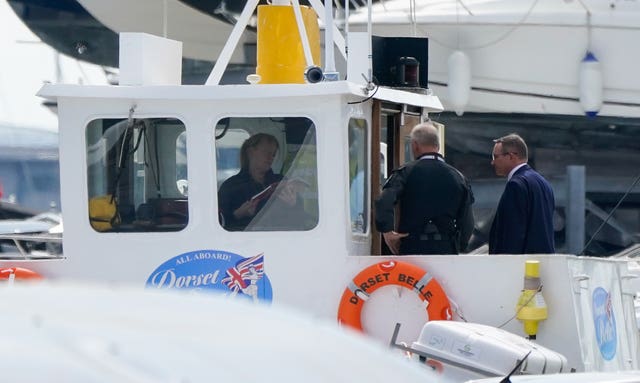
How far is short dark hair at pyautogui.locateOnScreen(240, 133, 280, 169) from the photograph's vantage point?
6.45 metres

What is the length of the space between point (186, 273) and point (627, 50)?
9.71 metres

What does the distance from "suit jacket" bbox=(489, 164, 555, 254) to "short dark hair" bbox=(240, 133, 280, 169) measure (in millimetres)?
1413

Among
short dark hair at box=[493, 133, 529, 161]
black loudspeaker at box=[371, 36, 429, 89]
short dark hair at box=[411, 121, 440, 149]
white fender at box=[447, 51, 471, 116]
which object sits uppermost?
white fender at box=[447, 51, 471, 116]

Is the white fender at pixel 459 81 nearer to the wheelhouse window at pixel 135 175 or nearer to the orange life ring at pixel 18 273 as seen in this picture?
the wheelhouse window at pixel 135 175

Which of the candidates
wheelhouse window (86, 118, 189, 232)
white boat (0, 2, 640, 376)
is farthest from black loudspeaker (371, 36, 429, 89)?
wheelhouse window (86, 118, 189, 232)

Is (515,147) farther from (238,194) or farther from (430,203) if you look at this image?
(238,194)

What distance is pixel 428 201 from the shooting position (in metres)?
6.52

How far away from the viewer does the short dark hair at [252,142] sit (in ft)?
21.2

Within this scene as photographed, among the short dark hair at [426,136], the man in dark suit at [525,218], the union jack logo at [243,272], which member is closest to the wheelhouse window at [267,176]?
the union jack logo at [243,272]

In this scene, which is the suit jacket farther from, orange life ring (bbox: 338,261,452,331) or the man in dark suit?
orange life ring (bbox: 338,261,452,331)

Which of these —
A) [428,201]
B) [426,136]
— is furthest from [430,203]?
[426,136]

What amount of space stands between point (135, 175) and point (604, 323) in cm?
259

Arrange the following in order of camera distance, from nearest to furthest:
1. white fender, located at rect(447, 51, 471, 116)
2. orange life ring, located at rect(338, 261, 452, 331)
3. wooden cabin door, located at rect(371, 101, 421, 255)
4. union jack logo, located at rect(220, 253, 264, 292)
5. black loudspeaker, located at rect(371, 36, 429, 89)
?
1. orange life ring, located at rect(338, 261, 452, 331)
2. union jack logo, located at rect(220, 253, 264, 292)
3. wooden cabin door, located at rect(371, 101, 421, 255)
4. black loudspeaker, located at rect(371, 36, 429, 89)
5. white fender, located at rect(447, 51, 471, 116)

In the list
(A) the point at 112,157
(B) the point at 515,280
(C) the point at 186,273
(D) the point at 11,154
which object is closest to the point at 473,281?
(B) the point at 515,280
